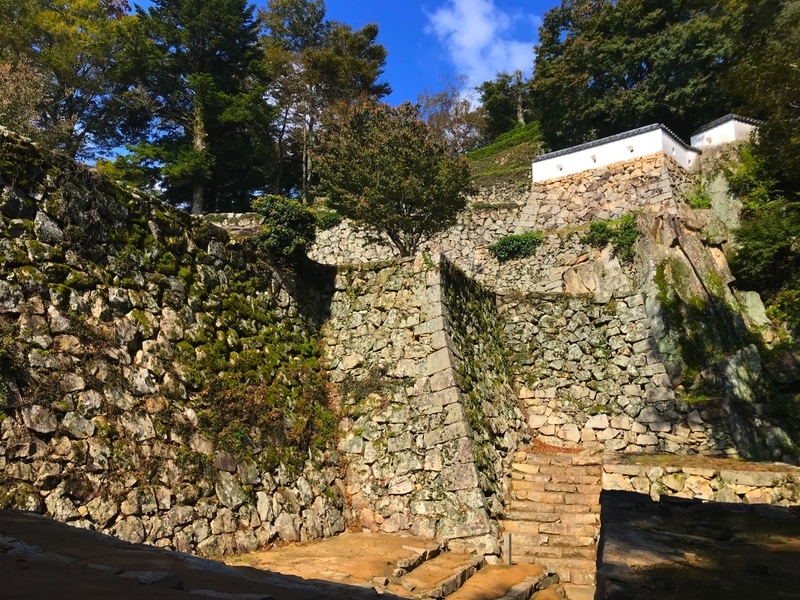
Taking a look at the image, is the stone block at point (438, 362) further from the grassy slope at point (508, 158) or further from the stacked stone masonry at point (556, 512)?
the grassy slope at point (508, 158)

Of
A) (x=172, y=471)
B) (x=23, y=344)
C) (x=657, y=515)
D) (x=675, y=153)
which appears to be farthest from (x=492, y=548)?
(x=675, y=153)

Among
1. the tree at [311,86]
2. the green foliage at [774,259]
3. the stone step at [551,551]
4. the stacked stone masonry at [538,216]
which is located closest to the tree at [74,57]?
the tree at [311,86]

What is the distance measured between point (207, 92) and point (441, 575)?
1900cm

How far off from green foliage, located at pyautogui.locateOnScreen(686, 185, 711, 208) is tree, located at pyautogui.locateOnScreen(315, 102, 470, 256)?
31.8ft

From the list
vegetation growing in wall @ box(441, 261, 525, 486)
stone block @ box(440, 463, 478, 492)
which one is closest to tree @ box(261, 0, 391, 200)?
vegetation growing in wall @ box(441, 261, 525, 486)

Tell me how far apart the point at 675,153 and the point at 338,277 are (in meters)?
14.9

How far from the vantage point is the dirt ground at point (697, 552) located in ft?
7.31

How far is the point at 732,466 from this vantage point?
8.67 metres

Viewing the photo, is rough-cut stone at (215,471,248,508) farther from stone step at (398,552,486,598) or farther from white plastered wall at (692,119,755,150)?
white plastered wall at (692,119,755,150)

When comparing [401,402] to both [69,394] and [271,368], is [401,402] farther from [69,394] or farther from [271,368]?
[69,394]

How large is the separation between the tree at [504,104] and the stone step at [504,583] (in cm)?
2986

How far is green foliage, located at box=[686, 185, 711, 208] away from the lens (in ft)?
59.5

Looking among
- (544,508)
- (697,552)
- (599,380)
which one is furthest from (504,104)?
(697,552)

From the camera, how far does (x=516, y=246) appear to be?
685 inches
